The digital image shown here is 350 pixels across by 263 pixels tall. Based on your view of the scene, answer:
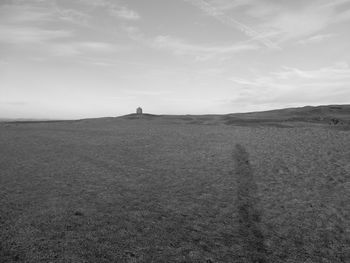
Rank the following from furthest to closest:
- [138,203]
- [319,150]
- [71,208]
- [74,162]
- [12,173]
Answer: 1. [319,150]
2. [74,162]
3. [12,173]
4. [138,203]
5. [71,208]

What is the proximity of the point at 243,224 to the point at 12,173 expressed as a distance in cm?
1573

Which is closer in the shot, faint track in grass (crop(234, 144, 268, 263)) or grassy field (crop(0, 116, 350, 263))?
grassy field (crop(0, 116, 350, 263))

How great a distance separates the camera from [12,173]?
1983 cm

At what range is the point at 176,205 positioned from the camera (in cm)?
1489

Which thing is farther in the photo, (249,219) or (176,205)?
(176,205)

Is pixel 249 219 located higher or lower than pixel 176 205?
lower

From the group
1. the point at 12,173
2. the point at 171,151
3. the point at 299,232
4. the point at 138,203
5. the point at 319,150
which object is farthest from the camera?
the point at 171,151

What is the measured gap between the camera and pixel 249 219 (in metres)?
13.4

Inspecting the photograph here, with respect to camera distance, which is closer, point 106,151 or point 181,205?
point 181,205

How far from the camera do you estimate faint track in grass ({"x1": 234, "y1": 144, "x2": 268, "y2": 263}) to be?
A: 34.1ft

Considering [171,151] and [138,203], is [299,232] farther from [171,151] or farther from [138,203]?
[171,151]

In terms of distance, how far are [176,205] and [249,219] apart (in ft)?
12.0

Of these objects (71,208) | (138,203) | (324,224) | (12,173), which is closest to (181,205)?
(138,203)

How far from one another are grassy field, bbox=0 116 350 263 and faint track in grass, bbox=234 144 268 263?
2.0 inches
